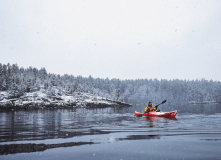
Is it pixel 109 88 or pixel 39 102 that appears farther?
pixel 109 88

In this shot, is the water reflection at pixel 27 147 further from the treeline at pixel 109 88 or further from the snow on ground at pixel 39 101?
the treeline at pixel 109 88

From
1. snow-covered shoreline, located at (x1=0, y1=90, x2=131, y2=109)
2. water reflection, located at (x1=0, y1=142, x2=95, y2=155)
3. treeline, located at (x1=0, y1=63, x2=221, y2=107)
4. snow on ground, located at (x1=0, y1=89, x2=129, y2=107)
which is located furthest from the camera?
treeline, located at (x1=0, y1=63, x2=221, y2=107)

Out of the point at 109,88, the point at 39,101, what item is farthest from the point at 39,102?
the point at 109,88

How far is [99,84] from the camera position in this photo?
188375 mm

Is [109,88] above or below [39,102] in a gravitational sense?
above

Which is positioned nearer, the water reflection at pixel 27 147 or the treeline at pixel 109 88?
the water reflection at pixel 27 147

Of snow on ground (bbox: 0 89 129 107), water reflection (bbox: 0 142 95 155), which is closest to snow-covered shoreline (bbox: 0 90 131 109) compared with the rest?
snow on ground (bbox: 0 89 129 107)

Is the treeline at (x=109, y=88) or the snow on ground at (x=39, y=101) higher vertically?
the treeline at (x=109, y=88)

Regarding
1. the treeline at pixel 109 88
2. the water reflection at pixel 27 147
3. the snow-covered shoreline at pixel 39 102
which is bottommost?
the water reflection at pixel 27 147

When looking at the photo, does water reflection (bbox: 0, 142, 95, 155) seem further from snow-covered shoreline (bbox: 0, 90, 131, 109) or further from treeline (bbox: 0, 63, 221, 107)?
treeline (bbox: 0, 63, 221, 107)

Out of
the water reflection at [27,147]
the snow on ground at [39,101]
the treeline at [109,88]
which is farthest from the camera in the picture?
the treeline at [109,88]

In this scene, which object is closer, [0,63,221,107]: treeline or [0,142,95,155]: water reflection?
[0,142,95,155]: water reflection

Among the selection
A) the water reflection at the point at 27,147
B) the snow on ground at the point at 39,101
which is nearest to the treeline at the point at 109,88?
the snow on ground at the point at 39,101

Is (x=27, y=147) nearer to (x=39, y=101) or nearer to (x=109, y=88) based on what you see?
(x=39, y=101)
